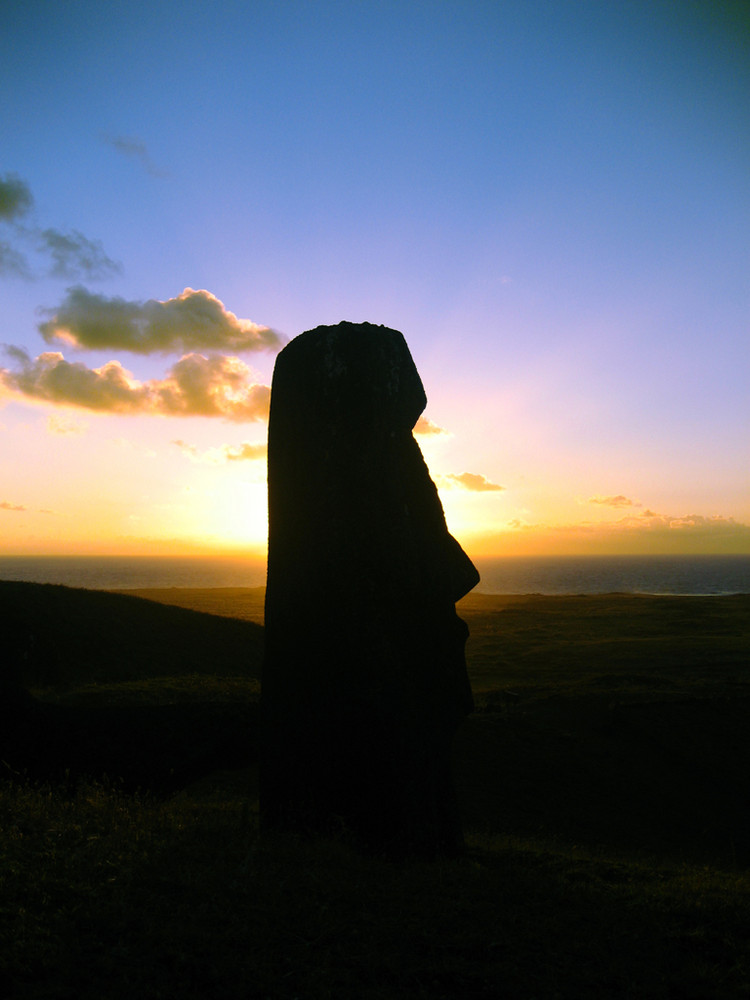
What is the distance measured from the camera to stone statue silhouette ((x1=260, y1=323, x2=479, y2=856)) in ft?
25.9

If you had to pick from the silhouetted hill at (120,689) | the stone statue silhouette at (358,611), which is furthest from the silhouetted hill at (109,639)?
the stone statue silhouette at (358,611)

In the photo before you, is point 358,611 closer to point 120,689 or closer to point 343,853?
point 343,853

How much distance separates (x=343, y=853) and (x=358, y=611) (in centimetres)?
287

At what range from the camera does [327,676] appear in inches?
325

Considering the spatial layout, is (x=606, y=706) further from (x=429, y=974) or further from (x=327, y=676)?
(x=429, y=974)

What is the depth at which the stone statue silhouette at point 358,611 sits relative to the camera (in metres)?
7.90

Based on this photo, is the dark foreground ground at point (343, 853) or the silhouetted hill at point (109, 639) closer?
the dark foreground ground at point (343, 853)

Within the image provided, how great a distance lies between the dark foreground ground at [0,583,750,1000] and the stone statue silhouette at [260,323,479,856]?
0.77 metres

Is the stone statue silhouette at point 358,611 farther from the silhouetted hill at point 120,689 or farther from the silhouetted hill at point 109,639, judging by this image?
the silhouetted hill at point 109,639

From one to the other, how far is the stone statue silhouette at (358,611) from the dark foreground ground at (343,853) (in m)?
Result: 0.77

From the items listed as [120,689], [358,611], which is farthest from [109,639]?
[358,611]

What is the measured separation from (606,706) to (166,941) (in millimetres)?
15154

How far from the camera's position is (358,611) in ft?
27.1

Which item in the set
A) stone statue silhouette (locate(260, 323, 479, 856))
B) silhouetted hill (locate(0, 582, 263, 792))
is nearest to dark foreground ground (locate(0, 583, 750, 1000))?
silhouetted hill (locate(0, 582, 263, 792))
